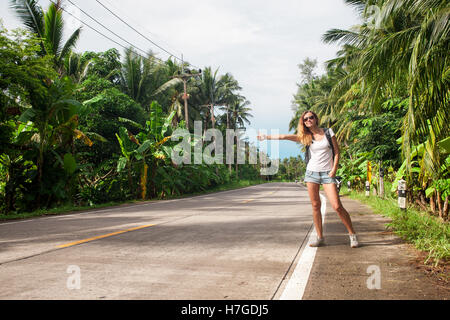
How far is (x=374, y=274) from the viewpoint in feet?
12.2

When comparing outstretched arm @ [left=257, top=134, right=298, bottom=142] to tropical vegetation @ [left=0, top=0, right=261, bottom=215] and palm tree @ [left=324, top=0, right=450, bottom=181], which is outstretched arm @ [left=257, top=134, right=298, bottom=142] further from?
tropical vegetation @ [left=0, top=0, right=261, bottom=215]

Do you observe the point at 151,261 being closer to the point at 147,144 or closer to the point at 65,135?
the point at 65,135

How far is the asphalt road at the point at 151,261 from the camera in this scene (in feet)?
10.4

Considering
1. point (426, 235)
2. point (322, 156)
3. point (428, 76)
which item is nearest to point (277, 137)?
point (322, 156)

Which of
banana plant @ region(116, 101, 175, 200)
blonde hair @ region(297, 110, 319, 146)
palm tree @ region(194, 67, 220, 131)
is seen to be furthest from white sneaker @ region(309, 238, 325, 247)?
palm tree @ region(194, 67, 220, 131)

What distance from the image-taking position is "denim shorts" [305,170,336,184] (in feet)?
16.4

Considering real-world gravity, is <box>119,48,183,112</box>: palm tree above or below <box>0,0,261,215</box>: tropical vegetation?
above

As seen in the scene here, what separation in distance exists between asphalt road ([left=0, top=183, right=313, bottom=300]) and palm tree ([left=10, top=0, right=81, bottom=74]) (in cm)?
1184

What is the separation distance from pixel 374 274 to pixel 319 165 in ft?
5.67

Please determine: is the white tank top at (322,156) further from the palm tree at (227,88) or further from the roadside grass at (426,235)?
the palm tree at (227,88)

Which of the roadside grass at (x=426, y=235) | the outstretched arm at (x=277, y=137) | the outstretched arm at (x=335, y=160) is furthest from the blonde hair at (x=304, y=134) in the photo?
the roadside grass at (x=426, y=235)

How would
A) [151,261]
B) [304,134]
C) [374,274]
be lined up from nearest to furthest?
[374,274]
[151,261]
[304,134]

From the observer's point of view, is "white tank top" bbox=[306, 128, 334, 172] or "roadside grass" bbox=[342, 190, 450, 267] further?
"white tank top" bbox=[306, 128, 334, 172]

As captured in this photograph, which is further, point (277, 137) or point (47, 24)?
point (47, 24)
